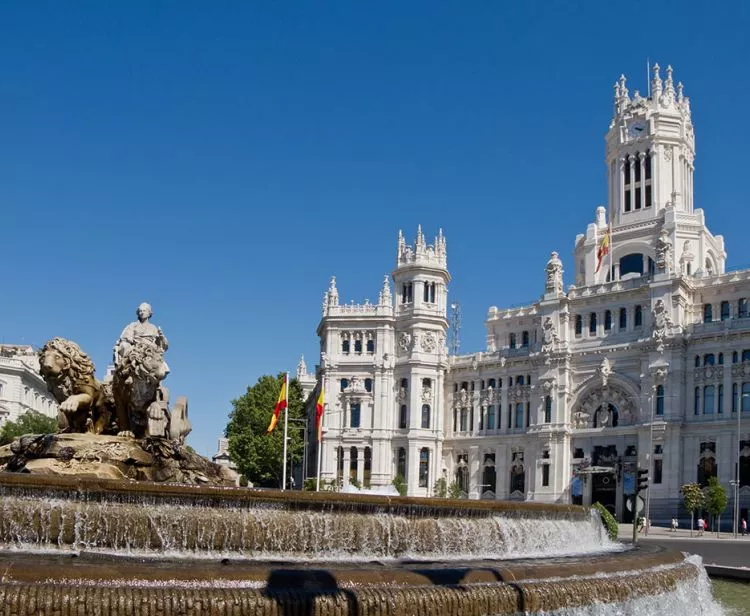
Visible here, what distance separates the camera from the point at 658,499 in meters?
75.9

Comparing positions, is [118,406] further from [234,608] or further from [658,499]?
[658,499]

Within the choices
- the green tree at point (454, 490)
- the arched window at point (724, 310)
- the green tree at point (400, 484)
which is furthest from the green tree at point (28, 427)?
the arched window at point (724, 310)

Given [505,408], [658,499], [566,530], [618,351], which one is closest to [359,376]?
[505,408]

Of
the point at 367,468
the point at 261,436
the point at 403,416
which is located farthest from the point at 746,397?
the point at 261,436

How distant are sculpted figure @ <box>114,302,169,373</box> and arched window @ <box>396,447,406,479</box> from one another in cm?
7193

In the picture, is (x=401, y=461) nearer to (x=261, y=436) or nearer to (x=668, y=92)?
(x=261, y=436)

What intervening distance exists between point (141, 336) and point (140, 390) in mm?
1174

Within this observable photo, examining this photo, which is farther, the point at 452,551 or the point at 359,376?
the point at 359,376

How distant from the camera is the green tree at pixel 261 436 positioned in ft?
287

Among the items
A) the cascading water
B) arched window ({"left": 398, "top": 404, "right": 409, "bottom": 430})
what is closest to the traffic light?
the cascading water

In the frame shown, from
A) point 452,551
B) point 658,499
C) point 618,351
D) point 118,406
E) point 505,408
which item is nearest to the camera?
point 452,551

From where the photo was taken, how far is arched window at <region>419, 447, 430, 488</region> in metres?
92.3

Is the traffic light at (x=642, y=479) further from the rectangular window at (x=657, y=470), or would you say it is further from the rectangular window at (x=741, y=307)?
the rectangular window at (x=741, y=307)

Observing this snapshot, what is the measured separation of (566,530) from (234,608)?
13.7 m
